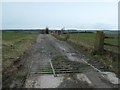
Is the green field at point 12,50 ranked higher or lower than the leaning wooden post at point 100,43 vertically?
lower

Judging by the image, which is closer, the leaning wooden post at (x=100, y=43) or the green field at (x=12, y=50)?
the green field at (x=12, y=50)

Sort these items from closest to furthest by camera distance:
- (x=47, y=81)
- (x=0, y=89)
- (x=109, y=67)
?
(x=0, y=89)
(x=47, y=81)
(x=109, y=67)

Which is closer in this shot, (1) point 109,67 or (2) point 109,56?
(1) point 109,67

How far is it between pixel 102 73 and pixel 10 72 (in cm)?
341

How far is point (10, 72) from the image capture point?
32.5 ft

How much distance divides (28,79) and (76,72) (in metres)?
2.11

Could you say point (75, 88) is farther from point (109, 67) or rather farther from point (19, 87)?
point (109, 67)

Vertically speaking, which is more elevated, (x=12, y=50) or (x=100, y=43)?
(x=100, y=43)

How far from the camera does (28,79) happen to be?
8633mm

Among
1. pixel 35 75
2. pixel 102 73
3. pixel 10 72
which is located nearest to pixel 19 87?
pixel 35 75

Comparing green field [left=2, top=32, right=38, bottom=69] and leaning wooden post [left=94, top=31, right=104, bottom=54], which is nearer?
green field [left=2, top=32, right=38, bottom=69]

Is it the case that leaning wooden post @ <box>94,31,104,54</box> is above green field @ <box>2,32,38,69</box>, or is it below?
above

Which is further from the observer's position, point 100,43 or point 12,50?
point 12,50

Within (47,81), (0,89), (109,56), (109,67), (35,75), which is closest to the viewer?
(0,89)
